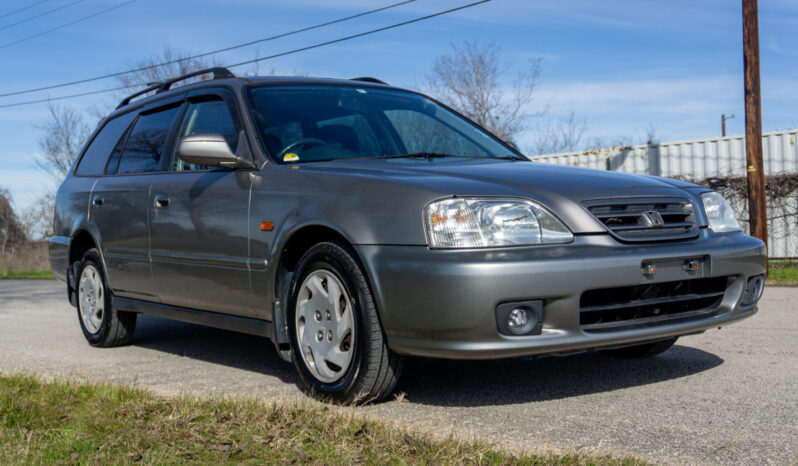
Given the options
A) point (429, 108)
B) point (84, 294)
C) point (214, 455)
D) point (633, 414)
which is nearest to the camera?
point (214, 455)

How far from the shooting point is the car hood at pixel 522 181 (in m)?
3.74

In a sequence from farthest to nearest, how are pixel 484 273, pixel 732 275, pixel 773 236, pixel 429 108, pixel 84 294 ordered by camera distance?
pixel 773 236, pixel 84 294, pixel 429 108, pixel 732 275, pixel 484 273

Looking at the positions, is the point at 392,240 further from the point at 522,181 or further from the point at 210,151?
the point at 210,151

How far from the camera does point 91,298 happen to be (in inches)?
254

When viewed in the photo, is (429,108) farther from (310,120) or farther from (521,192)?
(521,192)

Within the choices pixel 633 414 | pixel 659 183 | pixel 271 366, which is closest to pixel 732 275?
pixel 659 183

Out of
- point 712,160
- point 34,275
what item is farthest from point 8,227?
point 712,160

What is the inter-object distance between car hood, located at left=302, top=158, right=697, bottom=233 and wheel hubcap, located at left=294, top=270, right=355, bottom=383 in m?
0.57

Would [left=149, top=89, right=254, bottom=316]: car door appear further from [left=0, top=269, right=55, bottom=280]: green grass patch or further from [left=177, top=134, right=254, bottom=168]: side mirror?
[left=0, top=269, right=55, bottom=280]: green grass patch

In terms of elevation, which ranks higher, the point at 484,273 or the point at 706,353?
the point at 484,273

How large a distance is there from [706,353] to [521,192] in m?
2.20

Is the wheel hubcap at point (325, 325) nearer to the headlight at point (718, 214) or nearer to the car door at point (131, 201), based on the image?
the car door at point (131, 201)

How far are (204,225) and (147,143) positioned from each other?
55.1 inches

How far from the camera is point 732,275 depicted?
4152 millimetres
